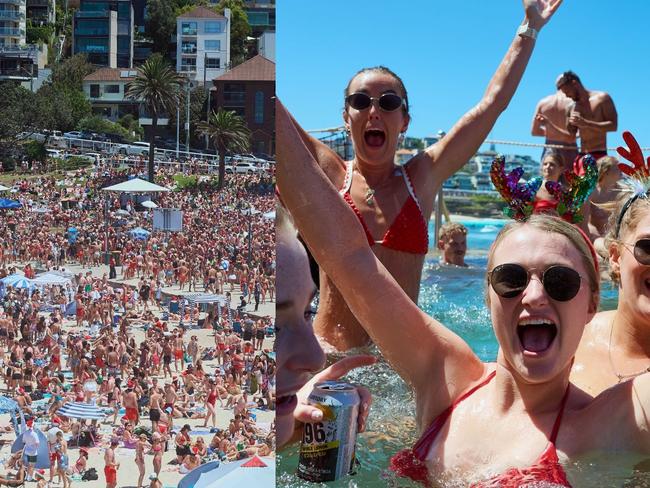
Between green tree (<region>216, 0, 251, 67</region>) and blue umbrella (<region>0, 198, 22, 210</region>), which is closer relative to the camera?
green tree (<region>216, 0, 251, 67</region>)

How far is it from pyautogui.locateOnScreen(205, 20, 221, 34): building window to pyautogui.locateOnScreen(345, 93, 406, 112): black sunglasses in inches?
52.1

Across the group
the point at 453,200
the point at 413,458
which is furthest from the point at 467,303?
the point at 453,200

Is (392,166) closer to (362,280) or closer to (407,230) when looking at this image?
(407,230)

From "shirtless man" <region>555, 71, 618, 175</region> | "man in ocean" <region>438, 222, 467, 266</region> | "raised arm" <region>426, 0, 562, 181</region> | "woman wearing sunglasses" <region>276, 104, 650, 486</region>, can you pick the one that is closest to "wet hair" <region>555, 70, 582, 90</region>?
"shirtless man" <region>555, 71, 618, 175</region>

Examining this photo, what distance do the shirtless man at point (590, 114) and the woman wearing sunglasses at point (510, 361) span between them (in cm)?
722

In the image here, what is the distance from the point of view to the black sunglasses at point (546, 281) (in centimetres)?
245

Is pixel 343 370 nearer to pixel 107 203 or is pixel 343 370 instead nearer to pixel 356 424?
pixel 356 424

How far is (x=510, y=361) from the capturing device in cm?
248

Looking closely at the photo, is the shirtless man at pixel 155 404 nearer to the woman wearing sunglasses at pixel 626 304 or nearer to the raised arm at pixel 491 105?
the woman wearing sunglasses at pixel 626 304

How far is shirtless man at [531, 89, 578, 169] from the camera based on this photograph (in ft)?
33.2

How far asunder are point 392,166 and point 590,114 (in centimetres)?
618

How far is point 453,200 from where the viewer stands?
33.7 meters

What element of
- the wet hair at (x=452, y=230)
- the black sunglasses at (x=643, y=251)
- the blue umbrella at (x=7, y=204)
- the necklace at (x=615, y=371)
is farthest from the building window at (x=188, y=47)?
the wet hair at (x=452, y=230)

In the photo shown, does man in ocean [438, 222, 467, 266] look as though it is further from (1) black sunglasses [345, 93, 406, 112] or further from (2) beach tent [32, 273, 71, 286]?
(2) beach tent [32, 273, 71, 286]
